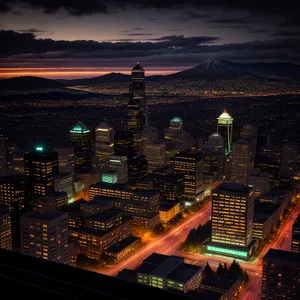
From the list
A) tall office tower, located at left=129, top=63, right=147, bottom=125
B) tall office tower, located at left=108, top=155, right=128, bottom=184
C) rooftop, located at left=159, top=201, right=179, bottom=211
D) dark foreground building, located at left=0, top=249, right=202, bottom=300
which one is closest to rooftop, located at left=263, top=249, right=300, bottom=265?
rooftop, located at left=159, top=201, right=179, bottom=211

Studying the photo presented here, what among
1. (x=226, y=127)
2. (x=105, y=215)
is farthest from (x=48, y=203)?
(x=226, y=127)

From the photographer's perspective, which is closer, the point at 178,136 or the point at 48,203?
the point at 48,203

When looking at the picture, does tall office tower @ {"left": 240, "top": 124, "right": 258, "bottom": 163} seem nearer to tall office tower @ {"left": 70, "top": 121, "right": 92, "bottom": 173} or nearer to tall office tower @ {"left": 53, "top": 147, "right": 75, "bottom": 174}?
tall office tower @ {"left": 70, "top": 121, "right": 92, "bottom": 173}

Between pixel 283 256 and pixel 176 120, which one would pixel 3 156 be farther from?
pixel 283 256

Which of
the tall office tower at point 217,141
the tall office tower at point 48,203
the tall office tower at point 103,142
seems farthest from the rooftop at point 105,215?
the tall office tower at point 217,141

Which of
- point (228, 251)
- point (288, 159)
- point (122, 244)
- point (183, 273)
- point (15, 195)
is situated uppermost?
point (288, 159)

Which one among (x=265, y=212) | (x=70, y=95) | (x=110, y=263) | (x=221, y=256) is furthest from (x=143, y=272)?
(x=70, y=95)

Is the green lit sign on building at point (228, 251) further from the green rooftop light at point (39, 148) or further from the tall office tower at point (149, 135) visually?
the tall office tower at point (149, 135)
